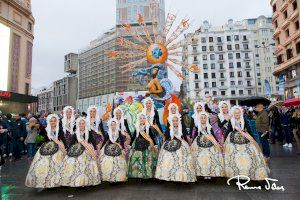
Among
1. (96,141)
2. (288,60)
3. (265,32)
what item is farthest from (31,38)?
(265,32)

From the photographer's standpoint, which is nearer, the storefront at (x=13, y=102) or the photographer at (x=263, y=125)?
the photographer at (x=263, y=125)

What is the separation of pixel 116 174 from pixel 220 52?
72.0 metres

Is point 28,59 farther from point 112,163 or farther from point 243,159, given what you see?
point 243,159

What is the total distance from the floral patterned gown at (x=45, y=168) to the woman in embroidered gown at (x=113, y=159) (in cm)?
96

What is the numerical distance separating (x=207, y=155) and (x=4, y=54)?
34685 millimetres

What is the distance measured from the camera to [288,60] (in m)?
30.5

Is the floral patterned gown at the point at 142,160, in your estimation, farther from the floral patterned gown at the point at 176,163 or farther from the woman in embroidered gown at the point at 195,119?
the woman in embroidered gown at the point at 195,119

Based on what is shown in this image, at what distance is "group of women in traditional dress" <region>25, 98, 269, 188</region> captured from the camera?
5668 mm

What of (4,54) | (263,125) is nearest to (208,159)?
(263,125)

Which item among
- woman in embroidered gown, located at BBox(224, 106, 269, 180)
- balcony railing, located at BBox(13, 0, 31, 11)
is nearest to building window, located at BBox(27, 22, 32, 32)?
balcony railing, located at BBox(13, 0, 31, 11)

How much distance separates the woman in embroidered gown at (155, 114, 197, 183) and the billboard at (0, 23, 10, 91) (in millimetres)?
33076

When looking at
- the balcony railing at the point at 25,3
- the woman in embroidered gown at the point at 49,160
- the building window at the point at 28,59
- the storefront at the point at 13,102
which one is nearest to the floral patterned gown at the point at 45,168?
the woman in embroidered gown at the point at 49,160

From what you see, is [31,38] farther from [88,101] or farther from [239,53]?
[88,101]

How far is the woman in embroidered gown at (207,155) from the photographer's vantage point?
5995 millimetres
